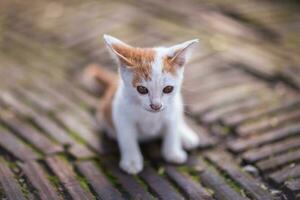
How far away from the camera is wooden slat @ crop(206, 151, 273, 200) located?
130 inches

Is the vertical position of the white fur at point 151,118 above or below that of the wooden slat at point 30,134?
above

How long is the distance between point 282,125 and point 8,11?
3.35 metres

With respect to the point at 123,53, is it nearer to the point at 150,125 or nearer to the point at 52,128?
the point at 150,125

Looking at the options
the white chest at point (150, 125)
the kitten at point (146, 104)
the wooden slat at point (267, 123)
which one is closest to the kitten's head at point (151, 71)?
the kitten at point (146, 104)

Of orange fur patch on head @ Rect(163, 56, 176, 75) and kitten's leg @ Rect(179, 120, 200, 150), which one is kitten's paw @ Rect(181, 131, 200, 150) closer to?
kitten's leg @ Rect(179, 120, 200, 150)

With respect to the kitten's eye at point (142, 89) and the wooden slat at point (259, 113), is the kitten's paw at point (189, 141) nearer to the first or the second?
the wooden slat at point (259, 113)

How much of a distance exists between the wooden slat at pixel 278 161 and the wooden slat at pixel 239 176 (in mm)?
134

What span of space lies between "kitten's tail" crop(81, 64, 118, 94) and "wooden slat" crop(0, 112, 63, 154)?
2.12 feet

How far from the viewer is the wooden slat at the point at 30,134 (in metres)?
3.77

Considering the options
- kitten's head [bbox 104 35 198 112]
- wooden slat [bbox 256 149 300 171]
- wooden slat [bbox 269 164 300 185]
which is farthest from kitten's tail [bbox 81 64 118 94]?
wooden slat [bbox 269 164 300 185]

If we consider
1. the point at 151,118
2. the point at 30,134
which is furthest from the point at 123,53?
the point at 30,134

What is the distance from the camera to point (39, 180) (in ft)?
11.1

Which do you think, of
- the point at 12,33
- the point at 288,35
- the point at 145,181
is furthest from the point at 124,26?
the point at 145,181

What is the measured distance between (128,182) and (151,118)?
0.42 meters
